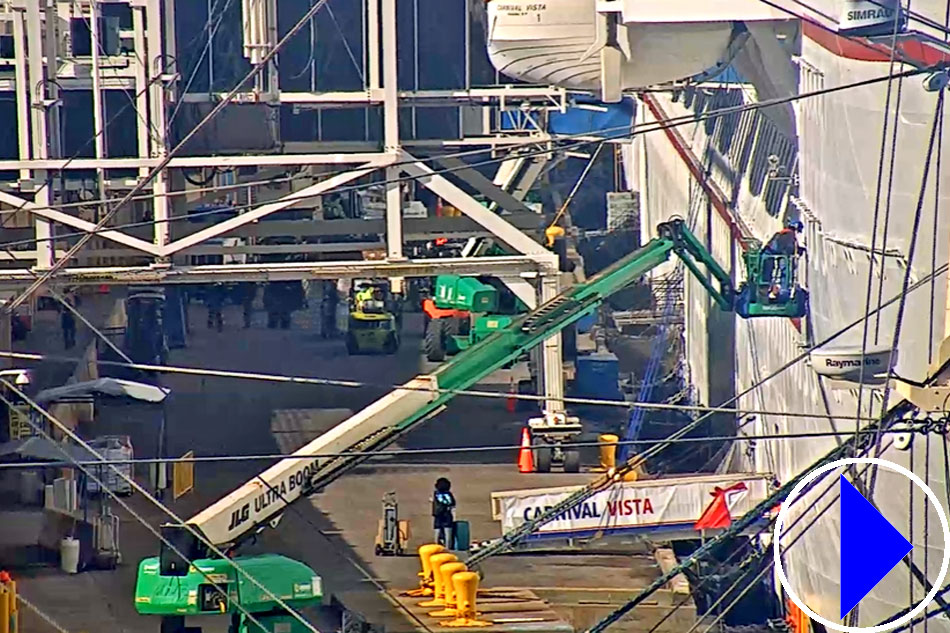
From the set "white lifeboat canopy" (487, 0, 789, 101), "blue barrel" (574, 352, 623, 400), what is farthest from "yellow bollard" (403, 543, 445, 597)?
"blue barrel" (574, 352, 623, 400)

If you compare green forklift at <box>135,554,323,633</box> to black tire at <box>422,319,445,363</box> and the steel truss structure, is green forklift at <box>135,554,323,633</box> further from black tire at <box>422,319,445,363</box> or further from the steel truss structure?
black tire at <box>422,319,445,363</box>

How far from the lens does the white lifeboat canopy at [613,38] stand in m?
20.2

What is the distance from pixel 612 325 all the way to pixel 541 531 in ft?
50.8

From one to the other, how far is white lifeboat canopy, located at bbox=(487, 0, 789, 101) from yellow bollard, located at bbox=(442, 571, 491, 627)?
5228 millimetres

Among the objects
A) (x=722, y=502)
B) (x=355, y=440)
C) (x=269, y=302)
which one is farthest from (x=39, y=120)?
(x=269, y=302)

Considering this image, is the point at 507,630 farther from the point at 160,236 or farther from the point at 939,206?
the point at 160,236

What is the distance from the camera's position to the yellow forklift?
34688mm

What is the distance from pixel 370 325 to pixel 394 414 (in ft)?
43.5

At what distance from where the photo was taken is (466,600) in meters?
18.6

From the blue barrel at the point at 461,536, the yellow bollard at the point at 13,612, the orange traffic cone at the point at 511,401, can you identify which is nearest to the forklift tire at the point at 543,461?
the orange traffic cone at the point at 511,401

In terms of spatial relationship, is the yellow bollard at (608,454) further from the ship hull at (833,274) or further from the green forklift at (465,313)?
the green forklift at (465,313)

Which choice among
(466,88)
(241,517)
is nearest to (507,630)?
(241,517)
